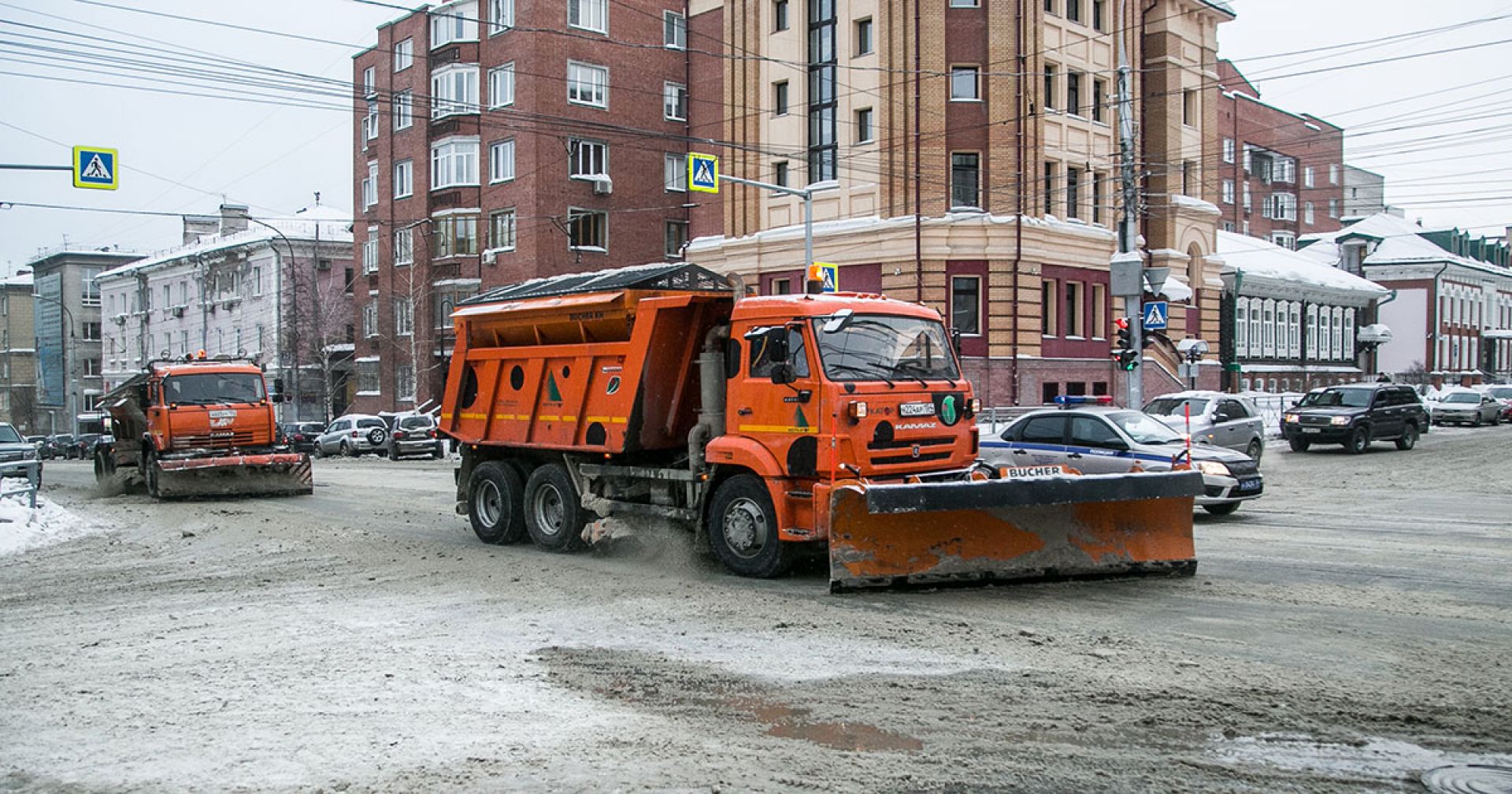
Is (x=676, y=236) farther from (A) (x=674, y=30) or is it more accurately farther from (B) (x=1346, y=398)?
(B) (x=1346, y=398)

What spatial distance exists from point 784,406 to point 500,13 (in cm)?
4059

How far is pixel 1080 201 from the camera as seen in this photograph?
135 ft

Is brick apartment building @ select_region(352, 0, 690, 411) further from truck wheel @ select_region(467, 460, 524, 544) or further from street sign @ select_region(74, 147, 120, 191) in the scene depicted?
truck wheel @ select_region(467, 460, 524, 544)

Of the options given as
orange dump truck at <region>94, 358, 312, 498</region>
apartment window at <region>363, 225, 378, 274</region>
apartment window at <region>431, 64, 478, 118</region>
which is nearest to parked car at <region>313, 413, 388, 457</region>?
apartment window at <region>363, 225, 378, 274</region>

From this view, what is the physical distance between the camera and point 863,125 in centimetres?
3972

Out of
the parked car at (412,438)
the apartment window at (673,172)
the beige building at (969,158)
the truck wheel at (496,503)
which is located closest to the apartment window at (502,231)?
the apartment window at (673,172)

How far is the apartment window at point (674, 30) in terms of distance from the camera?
50.0 m

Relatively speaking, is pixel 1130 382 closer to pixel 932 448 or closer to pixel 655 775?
pixel 932 448

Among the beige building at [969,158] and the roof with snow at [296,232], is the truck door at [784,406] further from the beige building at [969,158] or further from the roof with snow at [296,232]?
the roof with snow at [296,232]

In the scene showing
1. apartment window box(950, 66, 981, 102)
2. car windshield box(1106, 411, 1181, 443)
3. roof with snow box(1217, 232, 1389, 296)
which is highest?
apartment window box(950, 66, 981, 102)

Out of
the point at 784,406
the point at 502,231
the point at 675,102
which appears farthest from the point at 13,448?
the point at 675,102

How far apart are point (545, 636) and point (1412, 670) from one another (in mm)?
5862

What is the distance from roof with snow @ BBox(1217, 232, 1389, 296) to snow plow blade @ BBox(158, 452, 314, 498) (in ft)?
141

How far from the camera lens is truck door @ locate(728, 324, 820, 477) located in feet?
35.5
